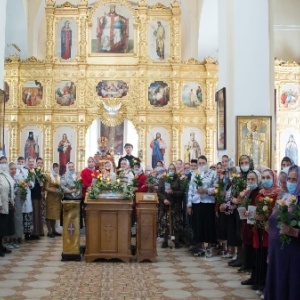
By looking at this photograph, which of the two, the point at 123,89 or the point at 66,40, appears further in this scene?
the point at 66,40

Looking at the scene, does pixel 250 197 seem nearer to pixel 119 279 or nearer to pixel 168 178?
pixel 119 279

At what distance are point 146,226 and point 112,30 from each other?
11.7m

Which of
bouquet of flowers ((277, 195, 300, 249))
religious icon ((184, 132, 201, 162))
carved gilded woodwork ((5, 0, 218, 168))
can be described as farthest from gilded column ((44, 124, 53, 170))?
bouquet of flowers ((277, 195, 300, 249))

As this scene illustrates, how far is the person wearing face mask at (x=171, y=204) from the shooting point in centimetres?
1114

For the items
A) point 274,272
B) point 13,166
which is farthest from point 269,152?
point 274,272

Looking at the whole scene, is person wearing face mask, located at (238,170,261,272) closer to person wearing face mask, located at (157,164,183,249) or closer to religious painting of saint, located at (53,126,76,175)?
person wearing face mask, located at (157,164,183,249)

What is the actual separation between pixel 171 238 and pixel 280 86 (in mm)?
8291

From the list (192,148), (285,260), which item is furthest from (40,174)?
(285,260)

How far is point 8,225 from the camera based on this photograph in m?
9.84

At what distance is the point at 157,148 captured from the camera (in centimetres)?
1898

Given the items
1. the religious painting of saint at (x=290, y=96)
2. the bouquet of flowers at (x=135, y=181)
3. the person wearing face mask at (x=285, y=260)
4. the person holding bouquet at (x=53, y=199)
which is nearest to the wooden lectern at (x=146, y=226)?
the bouquet of flowers at (x=135, y=181)

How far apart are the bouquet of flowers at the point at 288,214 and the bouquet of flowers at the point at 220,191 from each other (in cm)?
424

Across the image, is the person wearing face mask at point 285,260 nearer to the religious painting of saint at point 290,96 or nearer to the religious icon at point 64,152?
the religious painting of saint at point 290,96

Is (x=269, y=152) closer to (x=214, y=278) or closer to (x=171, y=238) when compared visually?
(x=171, y=238)
